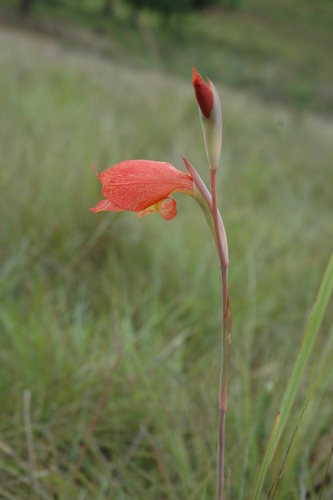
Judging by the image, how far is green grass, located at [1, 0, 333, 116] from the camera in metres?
9.96

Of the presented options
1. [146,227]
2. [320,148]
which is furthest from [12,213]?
[320,148]

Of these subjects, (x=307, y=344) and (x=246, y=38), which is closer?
(x=307, y=344)

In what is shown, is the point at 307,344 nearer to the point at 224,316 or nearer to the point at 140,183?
the point at 224,316

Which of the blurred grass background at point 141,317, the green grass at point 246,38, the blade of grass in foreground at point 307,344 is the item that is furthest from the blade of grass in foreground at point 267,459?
the green grass at point 246,38

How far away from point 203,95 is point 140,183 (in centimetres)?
8

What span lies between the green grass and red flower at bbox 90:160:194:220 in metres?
4.22

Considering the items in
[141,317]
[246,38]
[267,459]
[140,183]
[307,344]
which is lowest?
[141,317]

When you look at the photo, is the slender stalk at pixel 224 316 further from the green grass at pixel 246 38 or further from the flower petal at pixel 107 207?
the green grass at pixel 246 38

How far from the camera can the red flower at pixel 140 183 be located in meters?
0.32

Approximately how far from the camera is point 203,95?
11.6 inches

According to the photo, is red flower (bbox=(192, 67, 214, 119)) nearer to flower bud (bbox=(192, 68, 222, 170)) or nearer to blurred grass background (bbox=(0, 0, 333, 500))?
flower bud (bbox=(192, 68, 222, 170))

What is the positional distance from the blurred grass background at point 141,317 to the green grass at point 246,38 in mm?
2563

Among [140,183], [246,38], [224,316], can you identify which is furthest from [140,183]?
[246,38]

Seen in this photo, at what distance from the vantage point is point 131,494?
2.34 ft
